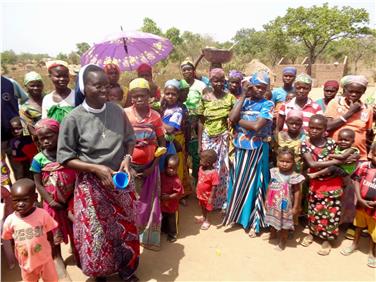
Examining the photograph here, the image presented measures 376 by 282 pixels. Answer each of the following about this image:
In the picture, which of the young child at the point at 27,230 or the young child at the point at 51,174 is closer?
the young child at the point at 27,230

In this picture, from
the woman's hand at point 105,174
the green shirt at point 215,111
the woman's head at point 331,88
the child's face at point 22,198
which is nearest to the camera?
the woman's hand at point 105,174

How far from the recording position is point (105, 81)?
242cm

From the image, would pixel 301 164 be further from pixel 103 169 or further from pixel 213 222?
pixel 103 169

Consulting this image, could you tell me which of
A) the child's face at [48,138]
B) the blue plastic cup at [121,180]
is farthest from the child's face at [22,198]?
the blue plastic cup at [121,180]

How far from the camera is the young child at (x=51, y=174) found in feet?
9.36

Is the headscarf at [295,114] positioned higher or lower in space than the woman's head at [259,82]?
lower

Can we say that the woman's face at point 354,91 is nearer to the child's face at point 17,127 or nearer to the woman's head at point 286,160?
the woman's head at point 286,160

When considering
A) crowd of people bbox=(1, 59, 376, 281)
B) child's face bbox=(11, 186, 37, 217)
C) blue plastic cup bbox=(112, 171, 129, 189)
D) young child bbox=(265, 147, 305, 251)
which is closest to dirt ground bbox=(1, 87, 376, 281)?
crowd of people bbox=(1, 59, 376, 281)

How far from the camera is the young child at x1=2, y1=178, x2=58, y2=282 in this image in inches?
100

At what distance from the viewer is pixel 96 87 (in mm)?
2371

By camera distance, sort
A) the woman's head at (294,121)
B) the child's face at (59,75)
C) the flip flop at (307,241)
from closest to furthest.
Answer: the child's face at (59,75), the woman's head at (294,121), the flip flop at (307,241)

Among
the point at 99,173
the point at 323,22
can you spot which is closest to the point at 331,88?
the point at 99,173

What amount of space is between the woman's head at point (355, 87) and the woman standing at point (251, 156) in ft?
2.83

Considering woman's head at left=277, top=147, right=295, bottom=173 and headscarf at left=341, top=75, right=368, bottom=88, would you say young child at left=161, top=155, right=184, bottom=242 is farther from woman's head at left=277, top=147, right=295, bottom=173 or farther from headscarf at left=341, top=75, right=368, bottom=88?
headscarf at left=341, top=75, right=368, bottom=88
